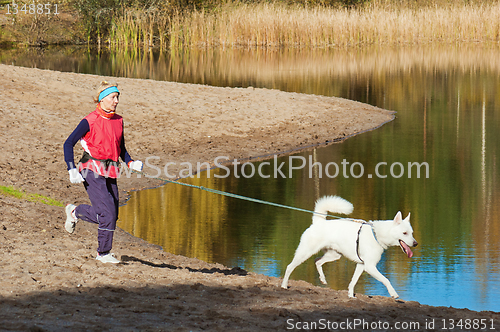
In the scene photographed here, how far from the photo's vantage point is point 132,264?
7828 millimetres

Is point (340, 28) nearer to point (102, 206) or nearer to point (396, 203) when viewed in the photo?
point (396, 203)

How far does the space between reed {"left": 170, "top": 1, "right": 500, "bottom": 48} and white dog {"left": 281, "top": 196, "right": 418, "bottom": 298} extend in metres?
34.9

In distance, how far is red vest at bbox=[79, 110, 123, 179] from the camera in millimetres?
7328

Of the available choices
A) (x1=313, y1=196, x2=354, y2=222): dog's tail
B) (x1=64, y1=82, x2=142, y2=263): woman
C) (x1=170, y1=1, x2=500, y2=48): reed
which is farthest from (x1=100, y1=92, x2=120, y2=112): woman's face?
(x1=170, y1=1, x2=500, y2=48): reed

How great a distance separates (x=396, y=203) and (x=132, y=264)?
6.01 m

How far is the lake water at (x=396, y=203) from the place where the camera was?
29.2ft

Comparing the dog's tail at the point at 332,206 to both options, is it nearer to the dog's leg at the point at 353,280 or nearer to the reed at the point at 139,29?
the dog's leg at the point at 353,280

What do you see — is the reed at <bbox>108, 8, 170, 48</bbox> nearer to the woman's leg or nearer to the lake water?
the lake water

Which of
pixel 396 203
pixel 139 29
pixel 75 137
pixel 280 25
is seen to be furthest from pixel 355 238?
pixel 139 29

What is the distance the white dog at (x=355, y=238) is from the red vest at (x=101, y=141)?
6.87 feet

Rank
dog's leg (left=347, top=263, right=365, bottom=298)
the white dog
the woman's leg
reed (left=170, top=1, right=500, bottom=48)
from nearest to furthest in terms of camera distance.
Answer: the white dog → dog's leg (left=347, top=263, right=365, bottom=298) → the woman's leg → reed (left=170, top=1, right=500, bottom=48)

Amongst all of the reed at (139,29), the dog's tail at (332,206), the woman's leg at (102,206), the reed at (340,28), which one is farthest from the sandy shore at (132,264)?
the reed at (139,29)

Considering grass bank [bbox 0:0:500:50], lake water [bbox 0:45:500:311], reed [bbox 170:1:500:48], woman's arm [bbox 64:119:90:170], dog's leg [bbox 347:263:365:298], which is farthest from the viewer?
grass bank [bbox 0:0:500:50]

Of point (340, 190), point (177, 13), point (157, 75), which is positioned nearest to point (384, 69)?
point (157, 75)
